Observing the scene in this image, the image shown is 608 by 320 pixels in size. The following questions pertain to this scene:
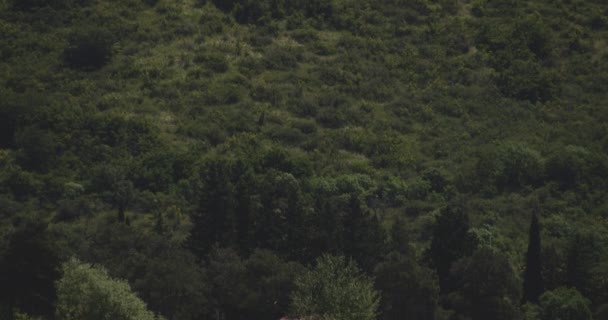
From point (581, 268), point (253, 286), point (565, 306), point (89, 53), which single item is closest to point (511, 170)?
point (581, 268)

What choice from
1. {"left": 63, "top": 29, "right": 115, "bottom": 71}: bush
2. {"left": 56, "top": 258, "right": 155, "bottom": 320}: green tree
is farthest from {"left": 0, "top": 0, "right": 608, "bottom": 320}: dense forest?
{"left": 63, "top": 29, "right": 115, "bottom": 71}: bush

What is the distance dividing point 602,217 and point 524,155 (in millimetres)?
9524

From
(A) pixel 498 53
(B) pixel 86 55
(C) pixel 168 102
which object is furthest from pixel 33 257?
(A) pixel 498 53

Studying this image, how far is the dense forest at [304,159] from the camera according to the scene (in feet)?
249

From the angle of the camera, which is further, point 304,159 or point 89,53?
point 89,53

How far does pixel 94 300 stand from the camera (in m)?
64.8

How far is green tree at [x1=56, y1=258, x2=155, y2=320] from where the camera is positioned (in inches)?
2544

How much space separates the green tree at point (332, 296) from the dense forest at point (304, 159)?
6.7 inches

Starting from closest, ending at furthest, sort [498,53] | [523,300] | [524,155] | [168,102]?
[523,300] → [524,155] → [168,102] → [498,53]

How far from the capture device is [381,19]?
431 feet

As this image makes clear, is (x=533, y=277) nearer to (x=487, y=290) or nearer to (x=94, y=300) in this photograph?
(x=487, y=290)

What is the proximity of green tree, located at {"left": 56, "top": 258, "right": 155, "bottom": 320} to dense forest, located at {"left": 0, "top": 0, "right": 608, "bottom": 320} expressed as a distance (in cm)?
10

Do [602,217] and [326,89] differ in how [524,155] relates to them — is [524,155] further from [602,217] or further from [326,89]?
[326,89]

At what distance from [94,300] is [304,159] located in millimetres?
44164
